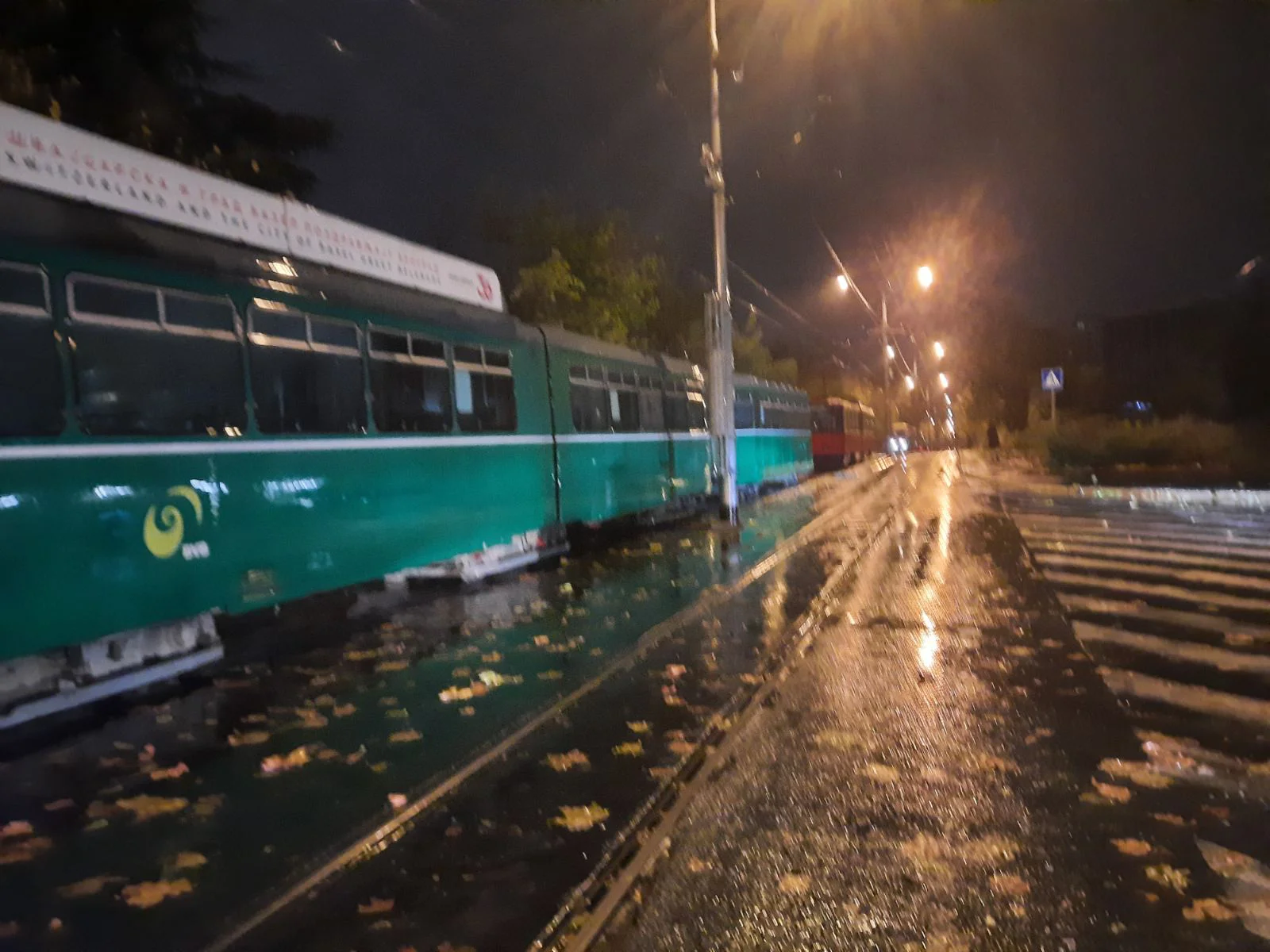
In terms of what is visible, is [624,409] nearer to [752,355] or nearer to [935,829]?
[935,829]

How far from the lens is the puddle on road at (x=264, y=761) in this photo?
4.25 meters

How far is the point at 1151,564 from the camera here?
12.9m

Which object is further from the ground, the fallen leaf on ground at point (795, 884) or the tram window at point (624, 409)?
the tram window at point (624, 409)

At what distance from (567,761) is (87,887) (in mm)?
2494

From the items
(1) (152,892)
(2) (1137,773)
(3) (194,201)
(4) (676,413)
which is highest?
(3) (194,201)

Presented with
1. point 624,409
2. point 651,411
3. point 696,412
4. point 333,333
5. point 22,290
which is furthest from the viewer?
point 696,412

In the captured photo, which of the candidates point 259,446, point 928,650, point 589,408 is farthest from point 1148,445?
point 259,446

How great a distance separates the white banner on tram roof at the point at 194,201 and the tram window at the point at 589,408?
368cm

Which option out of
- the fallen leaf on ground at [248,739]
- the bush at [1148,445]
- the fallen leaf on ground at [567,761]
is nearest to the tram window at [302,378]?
the fallen leaf on ground at [248,739]

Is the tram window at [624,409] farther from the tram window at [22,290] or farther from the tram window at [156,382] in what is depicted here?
the tram window at [22,290]

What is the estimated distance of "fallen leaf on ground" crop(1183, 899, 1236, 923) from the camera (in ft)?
12.4

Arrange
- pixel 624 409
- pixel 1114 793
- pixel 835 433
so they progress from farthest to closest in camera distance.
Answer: pixel 835 433 → pixel 624 409 → pixel 1114 793

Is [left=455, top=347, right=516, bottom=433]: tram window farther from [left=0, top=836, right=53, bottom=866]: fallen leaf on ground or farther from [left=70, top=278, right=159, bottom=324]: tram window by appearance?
[left=0, top=836, right=53, bottom=866]: fallen leaf on ground

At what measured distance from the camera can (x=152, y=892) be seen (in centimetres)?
424
